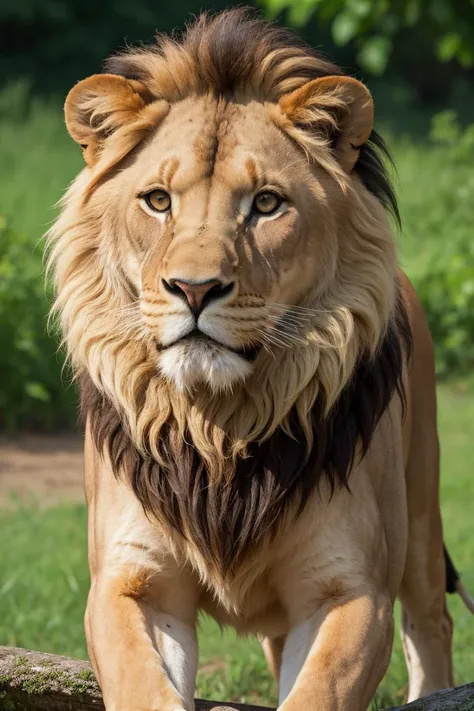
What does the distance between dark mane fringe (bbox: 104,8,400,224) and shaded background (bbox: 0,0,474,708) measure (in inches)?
8.3

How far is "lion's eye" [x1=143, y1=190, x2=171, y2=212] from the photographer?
2.92 m

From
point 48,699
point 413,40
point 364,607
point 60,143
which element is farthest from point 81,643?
point 413,40

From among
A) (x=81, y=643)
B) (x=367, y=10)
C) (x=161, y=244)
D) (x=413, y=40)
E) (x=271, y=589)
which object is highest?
(x=413, y=40)

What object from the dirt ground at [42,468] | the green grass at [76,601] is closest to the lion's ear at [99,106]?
the green grass at [76,601]

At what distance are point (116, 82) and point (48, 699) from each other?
55.6 inches

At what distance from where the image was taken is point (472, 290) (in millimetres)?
9406

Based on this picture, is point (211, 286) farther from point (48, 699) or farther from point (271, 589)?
point (48, 699)

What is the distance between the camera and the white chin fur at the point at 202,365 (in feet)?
8.96

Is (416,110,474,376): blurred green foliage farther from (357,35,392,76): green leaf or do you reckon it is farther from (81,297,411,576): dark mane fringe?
(81,297,411,576): dark mane fringe

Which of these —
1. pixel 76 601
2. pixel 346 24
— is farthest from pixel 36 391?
pixel 346 24

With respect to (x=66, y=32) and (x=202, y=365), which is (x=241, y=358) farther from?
(x=66, y=32)

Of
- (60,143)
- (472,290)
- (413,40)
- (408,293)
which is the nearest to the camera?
(408,293)

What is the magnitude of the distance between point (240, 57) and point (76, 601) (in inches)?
110

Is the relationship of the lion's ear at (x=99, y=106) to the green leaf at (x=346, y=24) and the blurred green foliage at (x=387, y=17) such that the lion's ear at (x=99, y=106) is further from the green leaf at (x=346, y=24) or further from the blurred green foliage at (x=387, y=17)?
the green leaf at (x=346, y=24)
